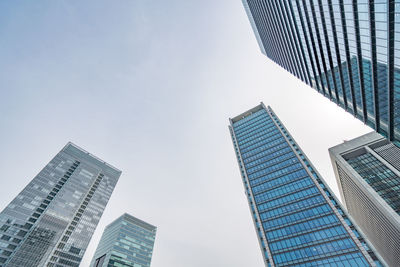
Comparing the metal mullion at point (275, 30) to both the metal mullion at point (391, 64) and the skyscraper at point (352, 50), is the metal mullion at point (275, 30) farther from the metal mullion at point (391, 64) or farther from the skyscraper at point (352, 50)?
the metal mullion at point (391, 64)

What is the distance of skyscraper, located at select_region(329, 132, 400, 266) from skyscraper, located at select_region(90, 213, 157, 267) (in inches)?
4320

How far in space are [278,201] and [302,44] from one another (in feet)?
173

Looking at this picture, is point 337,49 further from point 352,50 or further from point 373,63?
point 373,63

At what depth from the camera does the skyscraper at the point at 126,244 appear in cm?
10744

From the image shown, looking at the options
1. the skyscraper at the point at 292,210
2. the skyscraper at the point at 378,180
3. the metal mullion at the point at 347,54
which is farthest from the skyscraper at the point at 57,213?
the metal mullion at the point at 347,54

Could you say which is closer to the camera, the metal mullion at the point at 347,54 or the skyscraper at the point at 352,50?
the skyscraper at the point at 352,50

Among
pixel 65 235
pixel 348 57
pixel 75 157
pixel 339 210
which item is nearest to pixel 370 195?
pixel 339 210

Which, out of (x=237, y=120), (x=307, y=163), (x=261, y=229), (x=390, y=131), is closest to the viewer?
(x=390, y=131)

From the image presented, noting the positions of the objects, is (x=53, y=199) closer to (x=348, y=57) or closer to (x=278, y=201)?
(x=278, y=201)

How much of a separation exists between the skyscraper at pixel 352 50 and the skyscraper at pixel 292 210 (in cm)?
3115

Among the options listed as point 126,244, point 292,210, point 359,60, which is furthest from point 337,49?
point 126,244

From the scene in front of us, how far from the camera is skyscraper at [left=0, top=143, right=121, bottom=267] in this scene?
91.3 metres

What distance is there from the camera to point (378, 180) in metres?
73.6

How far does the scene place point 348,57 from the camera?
43.3 metres
